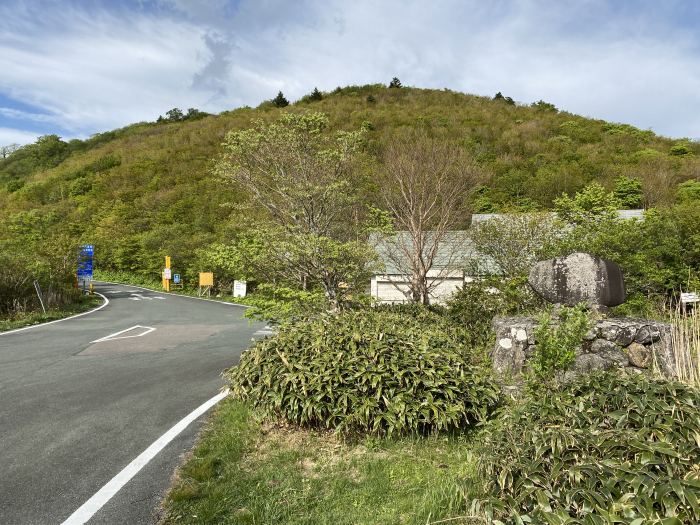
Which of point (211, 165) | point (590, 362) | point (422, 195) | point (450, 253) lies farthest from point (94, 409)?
point (211, 165)

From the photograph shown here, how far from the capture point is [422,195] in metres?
13.8

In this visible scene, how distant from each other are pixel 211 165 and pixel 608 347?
150ft

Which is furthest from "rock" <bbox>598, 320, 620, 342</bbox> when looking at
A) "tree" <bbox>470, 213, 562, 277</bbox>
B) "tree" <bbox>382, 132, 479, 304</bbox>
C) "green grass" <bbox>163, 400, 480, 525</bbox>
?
"tree" <bbox>382, 132, 479, 304</bbox>

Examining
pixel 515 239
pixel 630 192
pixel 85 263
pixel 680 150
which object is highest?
pixel 680 150

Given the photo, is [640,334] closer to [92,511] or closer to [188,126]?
[92,511]

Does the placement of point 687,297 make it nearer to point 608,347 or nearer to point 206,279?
point 608,347

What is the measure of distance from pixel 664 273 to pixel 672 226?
2.24 m

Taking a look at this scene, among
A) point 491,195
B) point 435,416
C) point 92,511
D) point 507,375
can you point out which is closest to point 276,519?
point 92,511

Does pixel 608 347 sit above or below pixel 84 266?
below

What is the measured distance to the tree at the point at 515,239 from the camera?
543 inches

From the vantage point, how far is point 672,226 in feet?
43.9

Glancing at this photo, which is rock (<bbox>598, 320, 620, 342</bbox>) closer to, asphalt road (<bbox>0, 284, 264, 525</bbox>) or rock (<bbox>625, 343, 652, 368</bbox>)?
rock (<bbox>625, 343, 652, 368</bbox>)

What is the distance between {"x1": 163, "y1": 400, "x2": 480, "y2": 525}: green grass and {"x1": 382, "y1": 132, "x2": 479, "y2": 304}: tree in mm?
9656

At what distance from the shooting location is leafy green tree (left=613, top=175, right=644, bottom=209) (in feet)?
92.4
